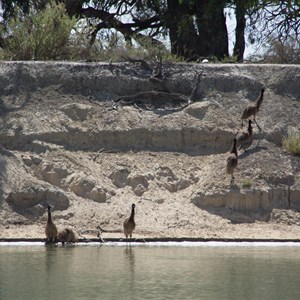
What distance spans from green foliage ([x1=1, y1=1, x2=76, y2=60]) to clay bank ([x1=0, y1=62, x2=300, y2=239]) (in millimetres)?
2120

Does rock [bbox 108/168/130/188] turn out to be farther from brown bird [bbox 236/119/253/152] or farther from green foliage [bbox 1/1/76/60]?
green foliage [bbox 1/1/76/60]

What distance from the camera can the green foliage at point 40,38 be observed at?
31391mm

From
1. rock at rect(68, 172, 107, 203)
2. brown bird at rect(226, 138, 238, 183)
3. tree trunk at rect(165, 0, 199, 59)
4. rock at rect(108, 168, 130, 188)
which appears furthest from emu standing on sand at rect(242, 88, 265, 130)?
tree trunk at rect(165, 0, 199, 59)

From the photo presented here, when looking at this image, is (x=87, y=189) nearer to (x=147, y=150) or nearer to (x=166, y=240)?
(x=147, y=150)

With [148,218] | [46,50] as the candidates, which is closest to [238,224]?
[148,218]

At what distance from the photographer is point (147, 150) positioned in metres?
27.2

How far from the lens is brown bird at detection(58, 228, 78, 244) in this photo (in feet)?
71.3

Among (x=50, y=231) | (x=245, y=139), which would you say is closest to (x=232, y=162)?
(x=245, y=139)

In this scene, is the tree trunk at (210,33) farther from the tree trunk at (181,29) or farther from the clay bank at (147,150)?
the clay bank at (147,150)

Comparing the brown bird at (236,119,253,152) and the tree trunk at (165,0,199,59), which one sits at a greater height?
the tree trunk at (165,0,199,59)

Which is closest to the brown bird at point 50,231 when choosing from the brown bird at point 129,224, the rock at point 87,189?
the brown bird at point 129,224

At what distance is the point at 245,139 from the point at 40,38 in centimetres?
892

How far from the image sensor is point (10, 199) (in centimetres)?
2422

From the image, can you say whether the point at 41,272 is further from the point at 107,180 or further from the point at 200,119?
the point at 200,119
